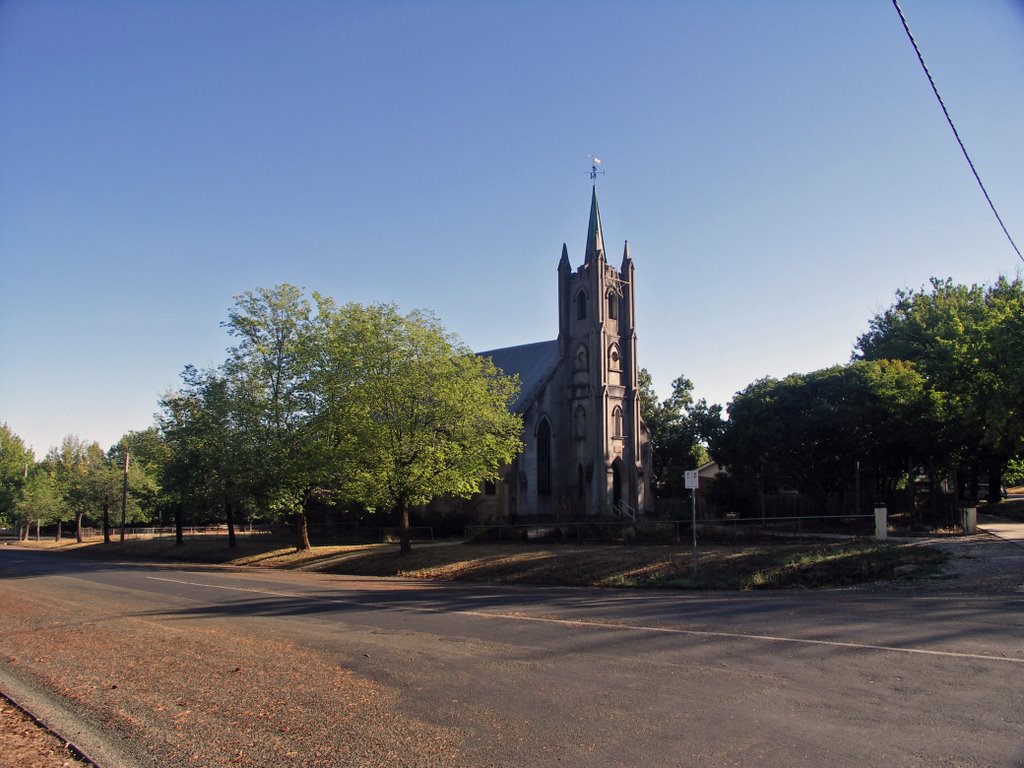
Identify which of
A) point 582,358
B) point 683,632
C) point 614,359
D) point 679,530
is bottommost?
point 679,530

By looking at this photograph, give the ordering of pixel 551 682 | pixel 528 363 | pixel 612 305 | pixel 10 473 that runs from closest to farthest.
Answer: pixel 551 682, pixel 612 305, pixel 528 363, pixel 10 473

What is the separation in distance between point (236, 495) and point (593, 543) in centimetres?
1757

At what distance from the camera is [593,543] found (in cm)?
3070

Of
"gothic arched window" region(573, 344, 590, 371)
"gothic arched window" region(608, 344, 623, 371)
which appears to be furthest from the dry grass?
"gothic arched window" region(608, 344, 623, 371)

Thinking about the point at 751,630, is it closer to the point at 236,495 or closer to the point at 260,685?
the point at 260,685

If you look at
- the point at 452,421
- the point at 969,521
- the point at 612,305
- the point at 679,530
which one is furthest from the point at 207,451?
the point at 969,521

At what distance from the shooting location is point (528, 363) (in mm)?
52281

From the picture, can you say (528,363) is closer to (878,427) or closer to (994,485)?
(878,427)

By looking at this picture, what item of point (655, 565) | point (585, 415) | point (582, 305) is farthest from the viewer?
point (582, 305)

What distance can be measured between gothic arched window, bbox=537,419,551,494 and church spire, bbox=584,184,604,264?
11.4 m

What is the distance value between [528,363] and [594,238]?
32.1 ft

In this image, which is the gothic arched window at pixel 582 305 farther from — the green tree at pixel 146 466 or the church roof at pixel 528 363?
the green tree at pixel 146 466

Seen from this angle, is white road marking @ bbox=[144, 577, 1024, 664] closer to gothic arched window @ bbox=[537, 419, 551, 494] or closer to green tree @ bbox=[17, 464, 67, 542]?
gothic arched window @ bbox=[537, 419, 551, 494]

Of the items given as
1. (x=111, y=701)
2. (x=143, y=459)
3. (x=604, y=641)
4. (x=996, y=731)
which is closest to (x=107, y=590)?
(x=111, y=701)
